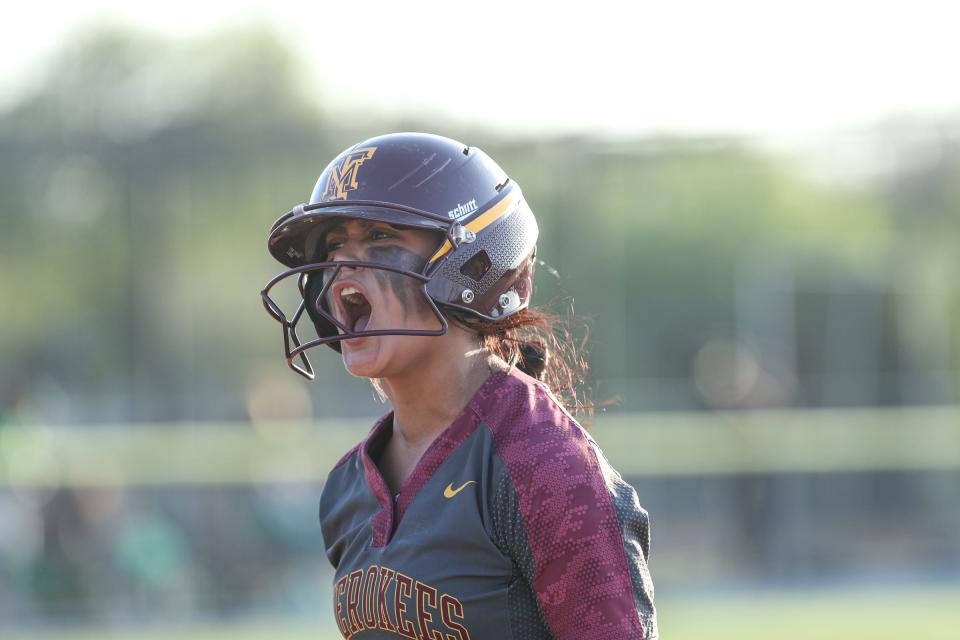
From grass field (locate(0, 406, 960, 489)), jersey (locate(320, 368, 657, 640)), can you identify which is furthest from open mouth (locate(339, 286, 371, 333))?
grass field (locate(0, 406, 960, 489))

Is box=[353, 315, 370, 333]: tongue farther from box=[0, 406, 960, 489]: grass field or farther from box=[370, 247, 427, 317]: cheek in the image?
box=[0, 406, 960, 489]: grass field

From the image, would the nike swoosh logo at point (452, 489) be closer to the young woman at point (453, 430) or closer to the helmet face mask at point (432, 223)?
the young woman at point (453, 430)

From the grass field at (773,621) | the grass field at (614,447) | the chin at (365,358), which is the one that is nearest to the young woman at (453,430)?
the chin at (365,358)

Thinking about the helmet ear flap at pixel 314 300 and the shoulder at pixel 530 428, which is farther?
the helmet ear flap at pixel 314 300

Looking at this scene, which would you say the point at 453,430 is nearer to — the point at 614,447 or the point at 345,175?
the point at 345,175

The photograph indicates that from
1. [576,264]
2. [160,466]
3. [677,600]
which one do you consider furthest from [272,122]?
[677,600]

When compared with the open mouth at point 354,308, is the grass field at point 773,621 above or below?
below

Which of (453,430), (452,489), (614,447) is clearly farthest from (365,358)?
(614,447)

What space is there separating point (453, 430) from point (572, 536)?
0.40m

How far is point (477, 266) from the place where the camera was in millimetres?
2863

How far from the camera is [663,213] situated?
53.5 ft

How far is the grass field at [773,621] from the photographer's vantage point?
33.0 feet

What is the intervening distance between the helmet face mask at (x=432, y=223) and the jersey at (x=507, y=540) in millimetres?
204

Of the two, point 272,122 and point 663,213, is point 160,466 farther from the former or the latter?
point 663,213
